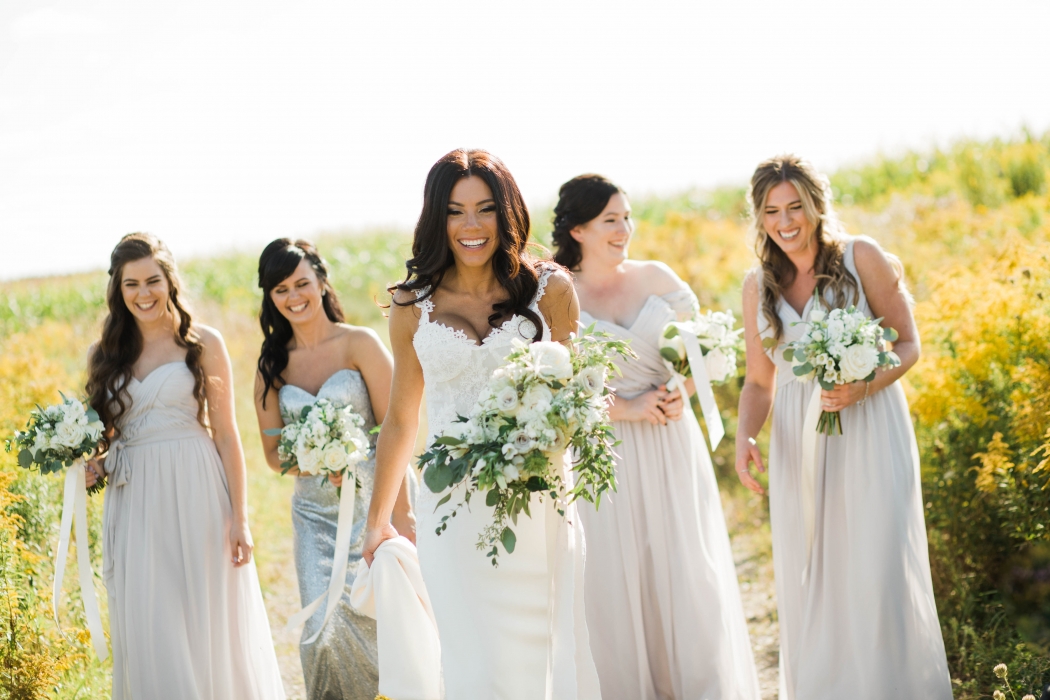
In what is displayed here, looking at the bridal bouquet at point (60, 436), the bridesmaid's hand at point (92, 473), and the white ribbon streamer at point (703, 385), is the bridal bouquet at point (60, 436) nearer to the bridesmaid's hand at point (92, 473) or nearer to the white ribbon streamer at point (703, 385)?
the bridesmaid's hand at point (92, 473)

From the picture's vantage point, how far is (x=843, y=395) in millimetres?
4707

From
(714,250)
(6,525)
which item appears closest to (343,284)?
(714,250)

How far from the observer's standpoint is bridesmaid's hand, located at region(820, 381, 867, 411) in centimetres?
471

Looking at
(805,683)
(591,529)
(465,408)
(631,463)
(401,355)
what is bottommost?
(805,683)

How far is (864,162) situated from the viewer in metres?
23.1

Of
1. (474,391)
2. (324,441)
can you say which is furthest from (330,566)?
(474,391)

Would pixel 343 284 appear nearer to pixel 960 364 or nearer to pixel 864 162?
pixel 864 162

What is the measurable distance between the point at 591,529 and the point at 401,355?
201 centimetres

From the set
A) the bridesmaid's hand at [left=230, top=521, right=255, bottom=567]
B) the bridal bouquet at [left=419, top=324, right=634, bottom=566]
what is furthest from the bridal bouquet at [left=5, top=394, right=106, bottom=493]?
the bridal bouquet at [left=419, top=324, right=634, bottom=566]

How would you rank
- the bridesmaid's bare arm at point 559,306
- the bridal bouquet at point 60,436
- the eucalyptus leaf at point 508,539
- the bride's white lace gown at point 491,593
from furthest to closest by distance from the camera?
the bridal bouquet at point 60,436, the bridesmaid's bare arm at point 559,306, the bride's white lace gown at point 491,593, the eucalyptus leaf at point 508,539

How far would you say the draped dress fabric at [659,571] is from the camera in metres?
5.27

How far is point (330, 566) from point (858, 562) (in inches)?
120

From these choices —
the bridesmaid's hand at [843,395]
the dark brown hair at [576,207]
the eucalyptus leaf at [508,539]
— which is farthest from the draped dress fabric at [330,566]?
the bridesmaid's hand at [843,395]

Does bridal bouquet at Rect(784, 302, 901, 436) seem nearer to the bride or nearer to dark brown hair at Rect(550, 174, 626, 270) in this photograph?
the bride
